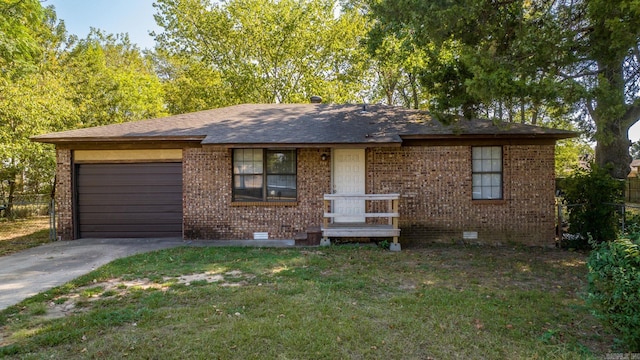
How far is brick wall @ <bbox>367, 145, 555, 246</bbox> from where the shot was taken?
922 cm

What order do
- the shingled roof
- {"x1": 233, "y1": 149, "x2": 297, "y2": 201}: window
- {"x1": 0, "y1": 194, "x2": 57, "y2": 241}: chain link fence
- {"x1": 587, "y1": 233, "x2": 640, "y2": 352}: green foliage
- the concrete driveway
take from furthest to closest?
{"x1": 0, "y1": 194, "x2": 57, "y2": 241}: chain link fence
{"x1": 233, "y1": 149, "x2": 297, "y2": 201}: window
the shingled roof
the concrete driveway
{"x1": 587, "y1": 233, "x2": 640, "y2": 352}: green foliage

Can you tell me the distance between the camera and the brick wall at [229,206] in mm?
9336

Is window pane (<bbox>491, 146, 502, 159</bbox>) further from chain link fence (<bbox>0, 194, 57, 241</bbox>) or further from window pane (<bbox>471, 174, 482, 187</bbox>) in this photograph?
chain link fence (<bbox>0, 194, 57, 241</bbox>)

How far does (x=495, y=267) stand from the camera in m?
6.76

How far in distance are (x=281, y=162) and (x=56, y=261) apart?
5.33 metres

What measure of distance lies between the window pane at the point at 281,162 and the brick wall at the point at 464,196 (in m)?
2.15

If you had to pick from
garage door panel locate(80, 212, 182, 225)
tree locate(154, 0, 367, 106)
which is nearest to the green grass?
garage door panel locate(80, 212, 182, 225)

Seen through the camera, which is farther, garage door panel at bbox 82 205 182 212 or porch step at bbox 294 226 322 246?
garage door panel at bbox 82 205 182 212

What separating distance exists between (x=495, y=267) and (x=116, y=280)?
6.74 meters

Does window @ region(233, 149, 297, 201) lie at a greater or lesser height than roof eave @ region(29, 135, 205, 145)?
lesser

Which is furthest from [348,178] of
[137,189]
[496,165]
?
[137,189]

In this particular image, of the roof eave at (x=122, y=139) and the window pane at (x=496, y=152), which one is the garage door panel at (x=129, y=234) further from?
the window pane at (x=496, y=152)

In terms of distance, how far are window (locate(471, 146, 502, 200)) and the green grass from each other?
2781 millimetres

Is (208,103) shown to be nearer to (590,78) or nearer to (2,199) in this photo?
(2,199)
